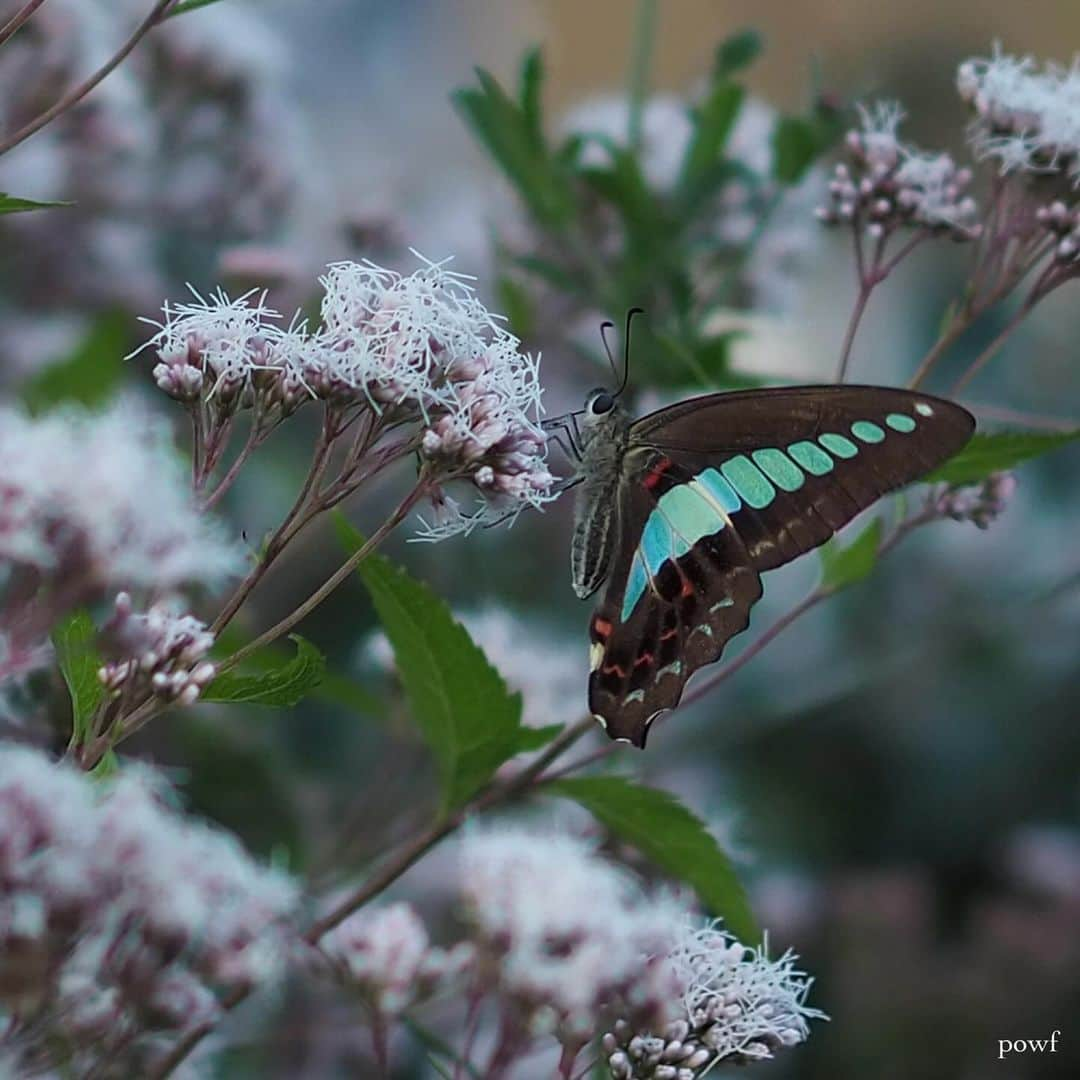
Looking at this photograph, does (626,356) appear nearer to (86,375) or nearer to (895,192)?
(895,192)

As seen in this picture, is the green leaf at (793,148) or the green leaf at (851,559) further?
the green leaf at (793,148)

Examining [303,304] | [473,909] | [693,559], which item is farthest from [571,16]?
[473,909]

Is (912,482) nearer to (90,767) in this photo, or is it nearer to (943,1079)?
(90,767)

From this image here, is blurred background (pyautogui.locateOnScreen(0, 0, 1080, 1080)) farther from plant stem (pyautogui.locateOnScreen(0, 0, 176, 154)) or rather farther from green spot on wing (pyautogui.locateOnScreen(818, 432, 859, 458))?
plant stem (pyautogui.locateOnScreen(0, 0, 176, 154))

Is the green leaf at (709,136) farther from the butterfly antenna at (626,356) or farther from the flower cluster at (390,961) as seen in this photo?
the flower cluster at (390,961)

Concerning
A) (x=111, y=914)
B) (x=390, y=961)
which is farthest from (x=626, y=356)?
(x=111, y=914)

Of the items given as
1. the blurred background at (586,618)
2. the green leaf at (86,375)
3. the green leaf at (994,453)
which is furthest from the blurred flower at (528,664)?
the green leaf at (994,453)
